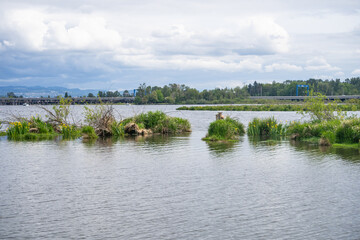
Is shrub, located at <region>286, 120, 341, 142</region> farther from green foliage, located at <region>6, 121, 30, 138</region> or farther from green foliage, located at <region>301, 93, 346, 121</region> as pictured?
green foliage, located at <region>6, 121, 30, 138</region>

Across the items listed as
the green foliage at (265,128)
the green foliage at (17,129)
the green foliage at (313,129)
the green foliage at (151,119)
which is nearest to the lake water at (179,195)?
the green foliage at (313,129)

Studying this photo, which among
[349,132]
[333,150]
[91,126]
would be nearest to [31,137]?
[91,126]

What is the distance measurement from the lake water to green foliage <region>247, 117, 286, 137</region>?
41.5 ft

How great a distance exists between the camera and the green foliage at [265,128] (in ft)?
112

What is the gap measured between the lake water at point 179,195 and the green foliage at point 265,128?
12663mm

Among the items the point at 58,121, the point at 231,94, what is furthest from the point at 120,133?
the point at 231,94

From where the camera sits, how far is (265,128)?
35.7 metres

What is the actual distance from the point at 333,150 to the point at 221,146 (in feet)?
21.1

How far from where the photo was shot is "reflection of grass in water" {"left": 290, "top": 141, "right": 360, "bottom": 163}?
20.2m

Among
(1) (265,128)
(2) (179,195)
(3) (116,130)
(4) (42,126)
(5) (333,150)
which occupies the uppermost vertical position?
(4) (42,126)

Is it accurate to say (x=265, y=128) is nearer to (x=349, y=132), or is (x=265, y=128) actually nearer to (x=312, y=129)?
(x=312, y=129)

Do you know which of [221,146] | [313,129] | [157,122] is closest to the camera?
[221,146]

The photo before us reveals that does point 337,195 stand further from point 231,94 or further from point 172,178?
point 231,94

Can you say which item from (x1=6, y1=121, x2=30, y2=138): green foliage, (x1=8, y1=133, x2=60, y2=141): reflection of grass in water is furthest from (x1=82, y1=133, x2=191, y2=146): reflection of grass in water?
(x1=6, y1=121, x2=30, y2=138): green foliage
